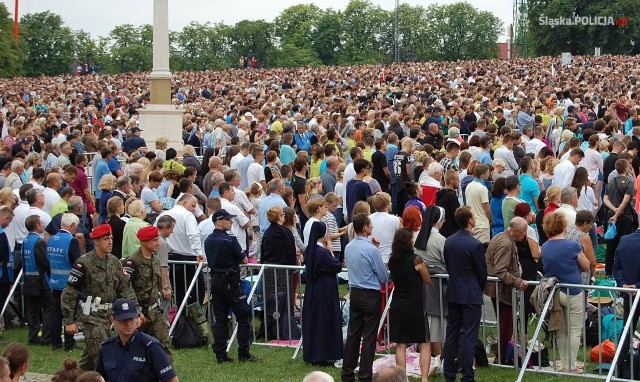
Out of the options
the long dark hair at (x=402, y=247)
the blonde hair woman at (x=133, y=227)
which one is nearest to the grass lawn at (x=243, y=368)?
the blonde hair woman at (x=133, y=227)

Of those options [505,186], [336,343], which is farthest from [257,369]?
[505,186]

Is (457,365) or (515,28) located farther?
(515,28)

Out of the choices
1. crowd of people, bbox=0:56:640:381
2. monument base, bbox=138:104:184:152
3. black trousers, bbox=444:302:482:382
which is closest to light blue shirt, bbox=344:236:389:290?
crowd of people, bbox=0:56:640:381

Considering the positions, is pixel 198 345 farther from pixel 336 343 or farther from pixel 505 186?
pixel 505 186

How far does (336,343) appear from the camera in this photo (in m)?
12.9

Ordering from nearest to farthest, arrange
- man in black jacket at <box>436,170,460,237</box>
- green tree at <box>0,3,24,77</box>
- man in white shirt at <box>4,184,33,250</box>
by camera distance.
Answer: man in black jacket at <box>436,170,460,237</box> → man in white shirt at <box>4,184,33,250</box> → green tree at <box>0,3,24,77</box>

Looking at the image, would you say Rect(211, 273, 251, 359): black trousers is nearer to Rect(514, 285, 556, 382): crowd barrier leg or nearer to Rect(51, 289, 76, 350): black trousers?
Rect(51, 289, 76, 350): black trousers

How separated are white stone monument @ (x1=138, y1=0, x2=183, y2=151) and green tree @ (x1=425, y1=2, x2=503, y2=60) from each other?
107879 millimetres

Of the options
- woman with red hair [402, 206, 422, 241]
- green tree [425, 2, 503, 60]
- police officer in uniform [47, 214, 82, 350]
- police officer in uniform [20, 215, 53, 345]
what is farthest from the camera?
green tree [425, 2, 503, 60]

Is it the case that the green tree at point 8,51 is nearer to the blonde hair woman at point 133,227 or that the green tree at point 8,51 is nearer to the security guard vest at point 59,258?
the blonde hair woman at point 133,227

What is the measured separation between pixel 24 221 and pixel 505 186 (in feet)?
19.5

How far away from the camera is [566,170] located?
17.5m

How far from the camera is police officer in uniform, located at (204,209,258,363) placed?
1298 cm

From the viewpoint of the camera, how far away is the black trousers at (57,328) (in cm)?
1417
